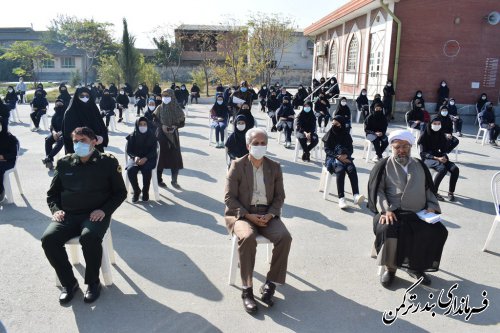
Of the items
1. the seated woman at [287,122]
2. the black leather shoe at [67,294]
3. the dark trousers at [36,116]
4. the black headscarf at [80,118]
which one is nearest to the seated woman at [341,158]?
the black headscarf at [80,118]

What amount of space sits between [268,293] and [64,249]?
1840mm

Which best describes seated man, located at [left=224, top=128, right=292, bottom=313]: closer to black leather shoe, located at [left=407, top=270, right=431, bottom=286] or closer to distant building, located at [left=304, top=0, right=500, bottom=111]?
black leather shoe, located at [left=407, top=270, right=431, bottom=286]

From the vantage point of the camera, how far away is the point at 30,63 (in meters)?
34.4

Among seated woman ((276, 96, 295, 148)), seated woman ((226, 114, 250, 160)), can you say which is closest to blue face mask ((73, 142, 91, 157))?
seated woman ((226, 114, 250, 160))

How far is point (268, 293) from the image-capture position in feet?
11.9

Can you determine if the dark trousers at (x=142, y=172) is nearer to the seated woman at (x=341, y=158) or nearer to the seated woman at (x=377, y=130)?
the seated woman at (x=341, y=158)

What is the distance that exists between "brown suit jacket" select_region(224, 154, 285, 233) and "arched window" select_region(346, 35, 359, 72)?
17624 millimetres

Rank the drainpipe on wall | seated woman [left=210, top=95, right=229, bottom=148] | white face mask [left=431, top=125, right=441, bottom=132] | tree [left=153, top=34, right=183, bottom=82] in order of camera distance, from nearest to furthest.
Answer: white face mask [left=431, top=125, right=441, bottom=132], seated woman [left=210, top=95, right=229, bottom=148], the drainpipe on wall, tree [left=153, top=34, right=183, bottom=82]

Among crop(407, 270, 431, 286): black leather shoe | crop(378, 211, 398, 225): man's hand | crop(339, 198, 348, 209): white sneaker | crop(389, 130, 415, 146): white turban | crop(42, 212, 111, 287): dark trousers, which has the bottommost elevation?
crop(407, 270, 431, 286): black leather shoe

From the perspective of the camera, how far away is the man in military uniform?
3.61 meters

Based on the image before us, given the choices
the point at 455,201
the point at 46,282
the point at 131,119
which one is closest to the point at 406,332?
the point at 46,282

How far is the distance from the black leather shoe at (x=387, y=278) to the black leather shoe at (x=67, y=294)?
9.32 ft

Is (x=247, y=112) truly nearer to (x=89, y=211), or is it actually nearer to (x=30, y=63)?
(x=89, y=211)

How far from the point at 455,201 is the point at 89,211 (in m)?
5.62
